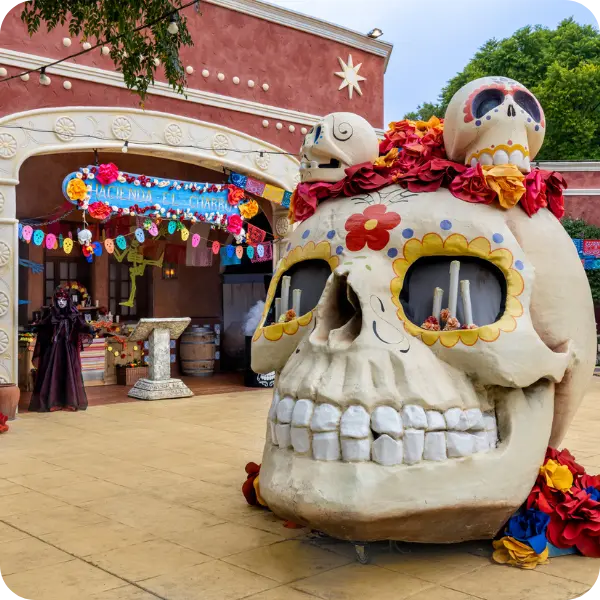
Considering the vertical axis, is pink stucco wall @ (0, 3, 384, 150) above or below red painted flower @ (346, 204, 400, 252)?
above

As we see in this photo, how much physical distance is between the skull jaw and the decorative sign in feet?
20.5

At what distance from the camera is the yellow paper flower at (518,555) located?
11.3 ft

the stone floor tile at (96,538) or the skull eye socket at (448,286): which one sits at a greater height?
the skull eye socket at (448,286)

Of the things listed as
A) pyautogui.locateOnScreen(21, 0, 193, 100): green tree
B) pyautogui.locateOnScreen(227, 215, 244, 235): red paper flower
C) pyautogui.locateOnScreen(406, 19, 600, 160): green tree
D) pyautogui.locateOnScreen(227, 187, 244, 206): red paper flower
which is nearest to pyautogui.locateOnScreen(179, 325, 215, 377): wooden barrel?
pyautogui.locateOnScreen(227, 215, 244, 235): red paper flower

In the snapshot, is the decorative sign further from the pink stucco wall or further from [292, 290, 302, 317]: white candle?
[292, 290, 302, 317]: white candle

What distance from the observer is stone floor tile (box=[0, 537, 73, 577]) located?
3.58 m

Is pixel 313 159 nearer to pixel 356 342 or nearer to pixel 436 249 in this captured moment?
pixel 436 249

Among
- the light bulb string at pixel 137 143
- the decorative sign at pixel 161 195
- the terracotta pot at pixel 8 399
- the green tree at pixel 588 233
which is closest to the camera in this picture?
the terracotta pot at pixel 8 399

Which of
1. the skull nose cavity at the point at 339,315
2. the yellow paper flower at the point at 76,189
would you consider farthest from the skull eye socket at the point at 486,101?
the yellow paper flower at the point at 76,189

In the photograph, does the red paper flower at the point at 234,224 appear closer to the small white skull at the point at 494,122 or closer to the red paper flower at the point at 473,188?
the small white skull at the point at 494,122

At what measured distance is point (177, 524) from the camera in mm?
4250

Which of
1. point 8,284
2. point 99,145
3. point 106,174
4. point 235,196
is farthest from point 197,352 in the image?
point 8,284

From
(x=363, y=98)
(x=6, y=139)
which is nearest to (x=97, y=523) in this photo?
(x=6, y=139)

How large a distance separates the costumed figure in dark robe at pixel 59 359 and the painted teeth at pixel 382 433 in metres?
6.01
